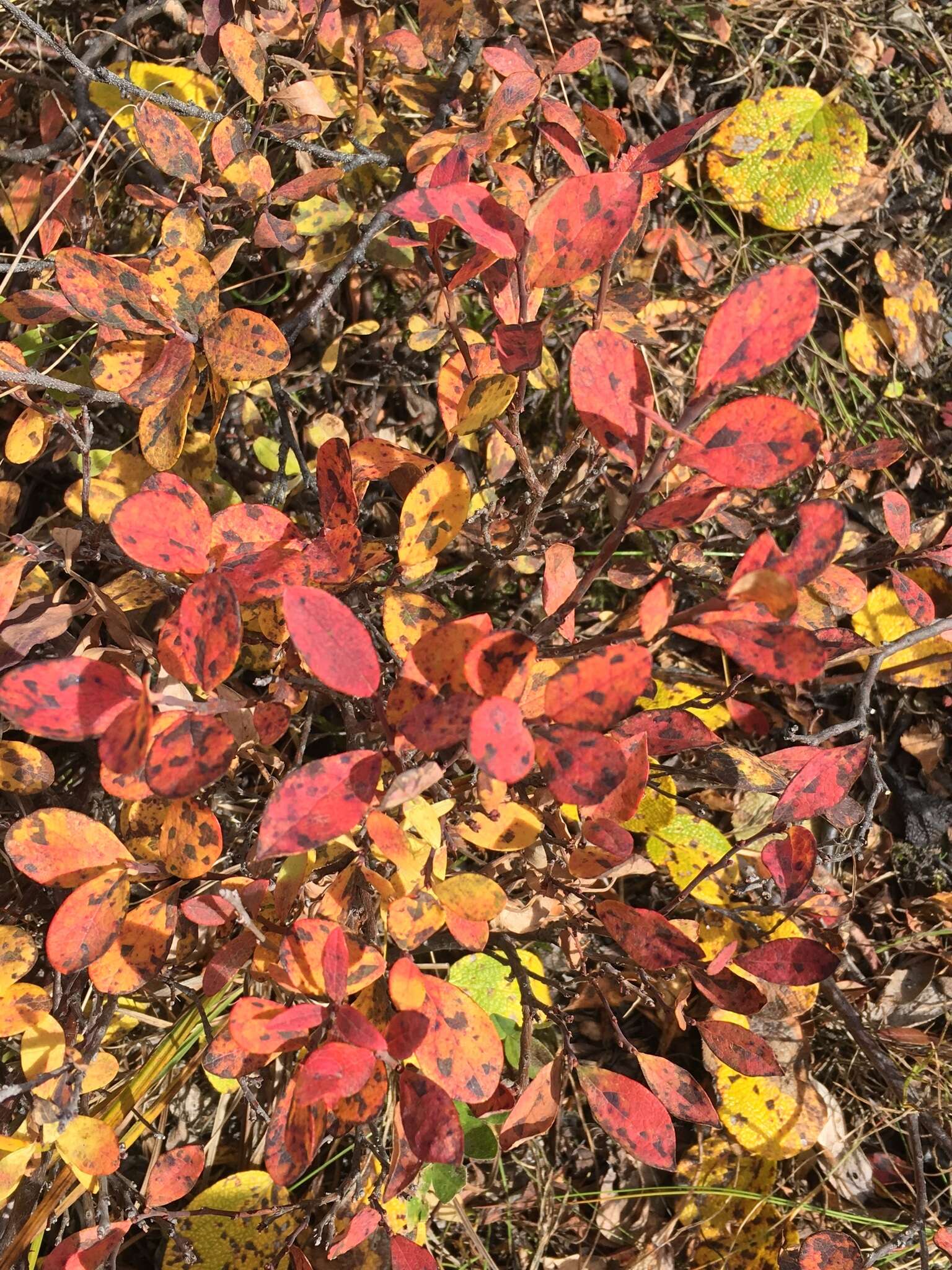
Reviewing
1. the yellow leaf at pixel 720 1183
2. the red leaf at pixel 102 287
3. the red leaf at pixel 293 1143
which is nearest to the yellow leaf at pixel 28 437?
the red leaf at pixel 102 287

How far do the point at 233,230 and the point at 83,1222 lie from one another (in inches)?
53.0

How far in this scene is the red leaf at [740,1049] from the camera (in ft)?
3.36

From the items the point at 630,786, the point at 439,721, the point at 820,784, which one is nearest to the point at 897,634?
the point at 820,784

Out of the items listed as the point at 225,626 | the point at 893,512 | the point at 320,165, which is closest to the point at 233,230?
the point at 320,165

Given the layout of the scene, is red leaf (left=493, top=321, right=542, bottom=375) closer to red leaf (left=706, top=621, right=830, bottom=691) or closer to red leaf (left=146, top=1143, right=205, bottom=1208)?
red leaf (left=706, top=621, right=830, bottom=691)

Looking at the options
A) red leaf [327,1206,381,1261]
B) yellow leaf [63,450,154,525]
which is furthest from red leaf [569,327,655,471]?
red leaf [327,1206,381,1261]

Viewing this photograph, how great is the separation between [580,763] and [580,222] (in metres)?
0.46

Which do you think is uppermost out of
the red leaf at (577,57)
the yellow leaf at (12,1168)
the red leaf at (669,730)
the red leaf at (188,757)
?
the red leaf at (577,57)

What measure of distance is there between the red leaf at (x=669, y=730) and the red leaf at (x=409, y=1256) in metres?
0.56

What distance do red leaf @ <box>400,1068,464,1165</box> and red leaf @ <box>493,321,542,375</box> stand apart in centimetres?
67

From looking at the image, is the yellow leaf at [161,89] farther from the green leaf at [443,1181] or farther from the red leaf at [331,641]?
the green leaf at [443,1181]

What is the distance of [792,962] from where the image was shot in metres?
1.02

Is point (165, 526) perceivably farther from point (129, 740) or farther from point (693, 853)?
point (693, 853)

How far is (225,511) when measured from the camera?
961mm
